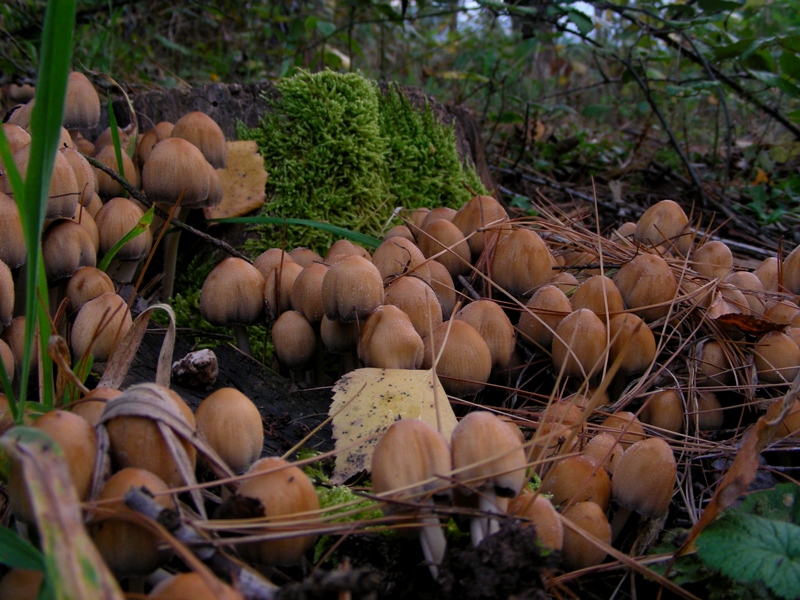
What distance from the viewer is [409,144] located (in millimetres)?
2750

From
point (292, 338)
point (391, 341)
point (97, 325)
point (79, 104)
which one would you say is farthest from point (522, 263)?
point (79, 104)

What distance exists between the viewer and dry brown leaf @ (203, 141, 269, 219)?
2.36 metres

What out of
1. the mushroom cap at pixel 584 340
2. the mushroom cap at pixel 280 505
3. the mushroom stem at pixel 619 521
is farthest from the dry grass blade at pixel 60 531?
the mushroom cap at pixel 584 340

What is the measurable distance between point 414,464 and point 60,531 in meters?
0.44

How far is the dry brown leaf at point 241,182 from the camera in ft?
7.75

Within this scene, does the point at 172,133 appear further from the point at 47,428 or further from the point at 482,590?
the point at 482,590

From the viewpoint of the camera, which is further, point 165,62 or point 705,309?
→ point 165,62

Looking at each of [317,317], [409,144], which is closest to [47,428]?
[317,317]

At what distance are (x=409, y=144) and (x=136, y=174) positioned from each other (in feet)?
3.80

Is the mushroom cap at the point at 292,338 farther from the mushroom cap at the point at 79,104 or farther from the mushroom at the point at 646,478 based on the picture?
the mushroom cap at the point at 79,104

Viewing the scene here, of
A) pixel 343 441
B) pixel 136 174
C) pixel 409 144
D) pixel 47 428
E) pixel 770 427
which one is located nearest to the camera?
pixel 47 428

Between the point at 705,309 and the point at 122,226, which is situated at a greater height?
the point at 122,226

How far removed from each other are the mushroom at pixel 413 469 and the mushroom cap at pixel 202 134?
4.84 ft

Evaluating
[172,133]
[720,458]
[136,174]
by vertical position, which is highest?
[172,133]
